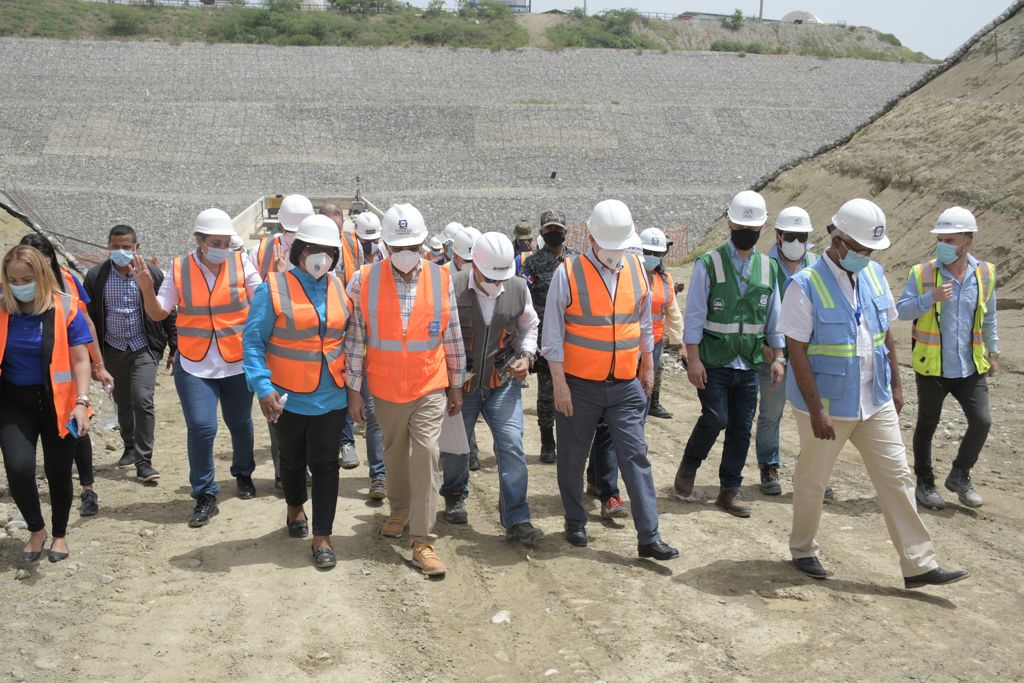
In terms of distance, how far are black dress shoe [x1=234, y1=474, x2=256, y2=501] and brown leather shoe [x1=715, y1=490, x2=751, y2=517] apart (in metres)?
3.47

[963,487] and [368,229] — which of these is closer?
[963,487]

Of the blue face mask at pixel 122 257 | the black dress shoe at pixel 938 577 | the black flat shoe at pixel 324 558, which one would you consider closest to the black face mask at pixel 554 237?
the blue face mask at pixel 122 257

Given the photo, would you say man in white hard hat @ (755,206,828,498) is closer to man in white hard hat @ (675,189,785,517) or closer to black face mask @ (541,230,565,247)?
man in white hard hat @ (675,189,785,517)

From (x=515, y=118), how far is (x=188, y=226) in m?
22.9

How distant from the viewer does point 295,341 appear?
565 centimetres

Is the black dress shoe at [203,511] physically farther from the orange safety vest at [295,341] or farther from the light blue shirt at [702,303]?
the light blue shirt at [702,303]

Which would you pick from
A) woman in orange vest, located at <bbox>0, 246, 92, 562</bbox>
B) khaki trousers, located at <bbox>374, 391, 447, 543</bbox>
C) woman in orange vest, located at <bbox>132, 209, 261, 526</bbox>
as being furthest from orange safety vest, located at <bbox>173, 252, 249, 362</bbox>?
khaki trousers, located at <bbox>374, 391, 447, 543</bbox>

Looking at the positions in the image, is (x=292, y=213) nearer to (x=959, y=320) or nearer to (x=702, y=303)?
(x=702, y=303)

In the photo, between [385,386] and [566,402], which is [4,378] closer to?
[385,386]

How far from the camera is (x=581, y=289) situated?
19.6ft

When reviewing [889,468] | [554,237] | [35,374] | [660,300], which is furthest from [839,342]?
[35,374]

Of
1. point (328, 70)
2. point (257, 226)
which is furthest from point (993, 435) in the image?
point (328, 70)

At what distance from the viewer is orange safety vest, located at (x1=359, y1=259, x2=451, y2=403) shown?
5.78 meters

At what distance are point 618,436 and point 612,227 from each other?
1283 mm
